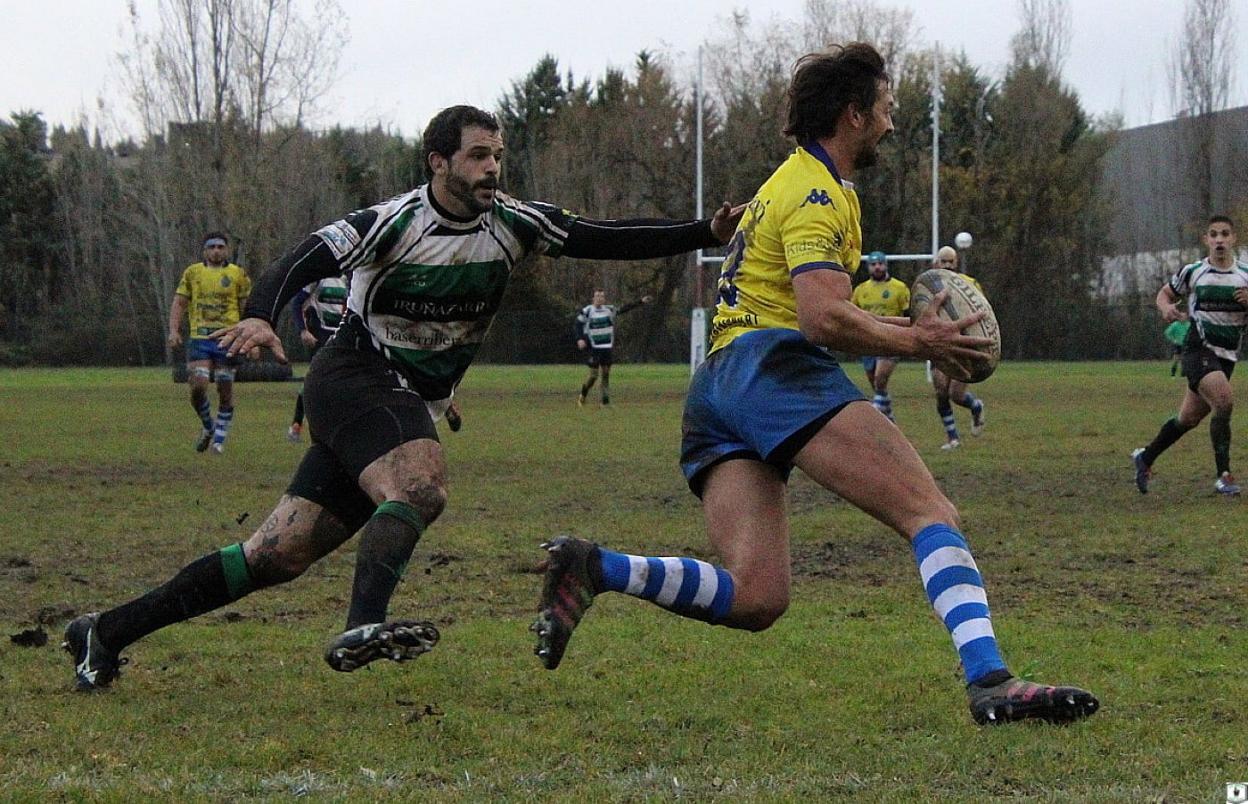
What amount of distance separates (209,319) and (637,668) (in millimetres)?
12749

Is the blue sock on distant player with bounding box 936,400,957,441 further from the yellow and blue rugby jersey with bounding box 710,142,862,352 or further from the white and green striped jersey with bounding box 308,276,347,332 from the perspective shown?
the yellow and blue rugby jersey with bounding box 710,142,862,352

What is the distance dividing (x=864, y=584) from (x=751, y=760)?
3.62 metres

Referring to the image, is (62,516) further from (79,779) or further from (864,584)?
(79,779)

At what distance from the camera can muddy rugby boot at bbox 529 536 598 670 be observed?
179 inches

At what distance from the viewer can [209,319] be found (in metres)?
17.6

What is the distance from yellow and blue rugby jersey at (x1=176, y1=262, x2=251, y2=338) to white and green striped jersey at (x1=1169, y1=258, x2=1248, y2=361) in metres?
10.4

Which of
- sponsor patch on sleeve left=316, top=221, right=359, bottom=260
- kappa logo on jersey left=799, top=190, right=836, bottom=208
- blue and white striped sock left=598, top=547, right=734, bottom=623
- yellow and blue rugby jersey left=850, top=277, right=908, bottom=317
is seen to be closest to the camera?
kappa logo on jersey left=799, top=190, right=836, bottom=208

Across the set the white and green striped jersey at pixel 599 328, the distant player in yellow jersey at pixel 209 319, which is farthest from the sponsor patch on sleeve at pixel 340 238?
the white and green striped jersey at pixel 599 328

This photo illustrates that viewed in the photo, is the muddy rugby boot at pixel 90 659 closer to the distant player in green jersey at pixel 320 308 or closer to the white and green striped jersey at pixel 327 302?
the distant player in green jersey at pixel 320 308

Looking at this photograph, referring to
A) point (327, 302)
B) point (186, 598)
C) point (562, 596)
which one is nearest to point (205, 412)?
point (327, 302)

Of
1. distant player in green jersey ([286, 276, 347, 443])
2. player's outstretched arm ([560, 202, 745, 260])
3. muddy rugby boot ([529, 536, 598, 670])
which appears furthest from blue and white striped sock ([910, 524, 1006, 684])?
distant player in green jersey ([286, 276, 347, 443])

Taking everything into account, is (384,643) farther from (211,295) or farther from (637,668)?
(211,295)

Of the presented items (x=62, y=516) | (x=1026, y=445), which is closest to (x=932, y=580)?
(x=62, y=516)

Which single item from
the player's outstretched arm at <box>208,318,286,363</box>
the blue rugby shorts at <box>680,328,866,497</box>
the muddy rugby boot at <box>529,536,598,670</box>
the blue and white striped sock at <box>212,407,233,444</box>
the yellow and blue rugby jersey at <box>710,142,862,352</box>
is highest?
the yellow and blue rugby jersey at <box>710,142,862,352</box>
